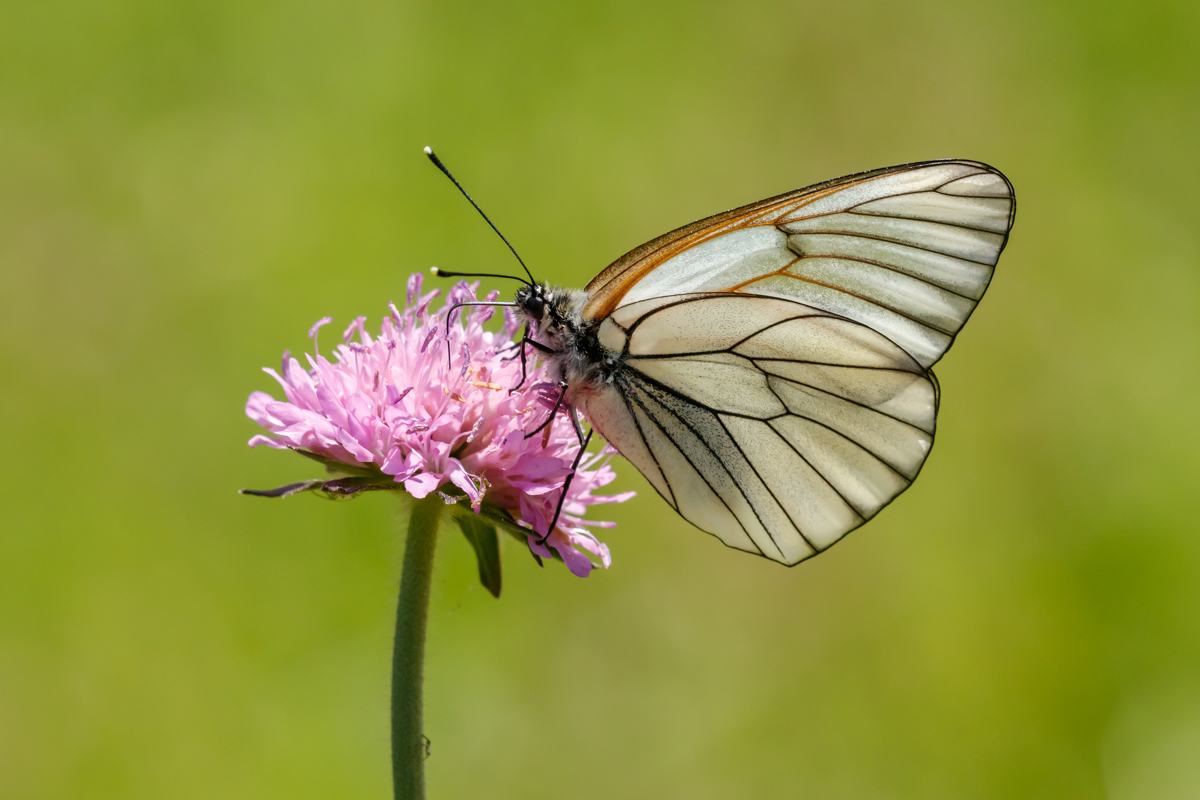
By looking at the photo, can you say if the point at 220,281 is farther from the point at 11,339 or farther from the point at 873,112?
the point at 873,112

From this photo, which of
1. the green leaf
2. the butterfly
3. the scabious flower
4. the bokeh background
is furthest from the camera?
the bokeh background

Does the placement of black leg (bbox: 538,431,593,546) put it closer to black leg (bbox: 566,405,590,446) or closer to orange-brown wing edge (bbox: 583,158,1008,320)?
black leg (bbox: 566,405,590,446)

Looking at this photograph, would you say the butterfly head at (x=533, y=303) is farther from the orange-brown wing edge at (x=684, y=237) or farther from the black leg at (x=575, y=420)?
the black leg at (x=575, y=420)

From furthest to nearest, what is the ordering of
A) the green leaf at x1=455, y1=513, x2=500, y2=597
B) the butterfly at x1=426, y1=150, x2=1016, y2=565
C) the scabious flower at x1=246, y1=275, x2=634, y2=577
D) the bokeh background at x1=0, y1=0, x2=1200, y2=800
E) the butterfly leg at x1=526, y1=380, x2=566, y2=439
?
the bokeh background at x1=0, y1=0, x2=1200, y2=800
the butterfly at x1=426, y1=150, x2=1016, y2=565
the green leaf at x1=455, y1=513, x2=500, y2=597
the butterfly leg at x1=526, y1=380, x2=566, y2=439
the scabious flower at x1=246, y1=275, x2=634, y2=577

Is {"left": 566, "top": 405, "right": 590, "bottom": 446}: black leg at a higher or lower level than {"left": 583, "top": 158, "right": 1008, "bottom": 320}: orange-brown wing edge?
lower

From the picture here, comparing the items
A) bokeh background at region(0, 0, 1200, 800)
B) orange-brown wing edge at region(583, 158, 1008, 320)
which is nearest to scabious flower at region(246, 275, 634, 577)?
orange-brown wing edge at region(583, 158, 1008, 320)

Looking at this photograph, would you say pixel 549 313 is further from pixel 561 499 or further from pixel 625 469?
pixel 625 469
